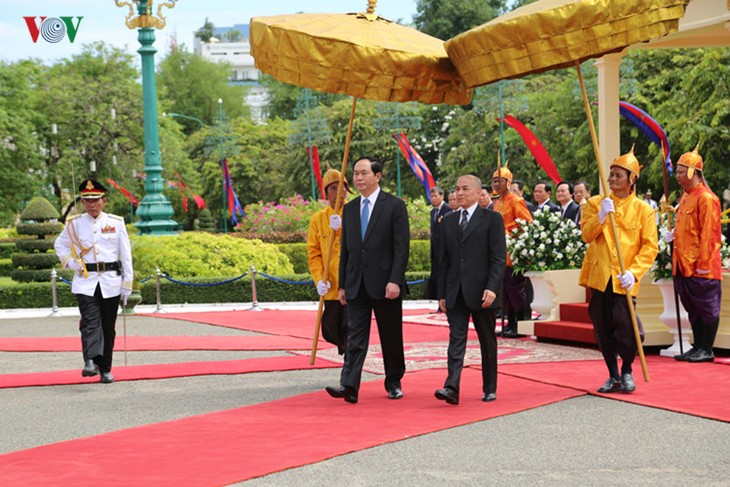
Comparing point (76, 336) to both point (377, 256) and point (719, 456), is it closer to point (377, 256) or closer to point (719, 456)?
point (377, 256)

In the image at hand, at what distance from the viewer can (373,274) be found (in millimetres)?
9461

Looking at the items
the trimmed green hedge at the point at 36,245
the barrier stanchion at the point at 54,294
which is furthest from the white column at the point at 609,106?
the trimmed green hedge at the point at 36,245

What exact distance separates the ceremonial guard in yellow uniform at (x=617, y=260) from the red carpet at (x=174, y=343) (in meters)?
4.87

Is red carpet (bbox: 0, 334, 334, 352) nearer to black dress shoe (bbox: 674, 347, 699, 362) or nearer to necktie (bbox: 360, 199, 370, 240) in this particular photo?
black dress shoe (bbox: 674, 347, 699, 362)

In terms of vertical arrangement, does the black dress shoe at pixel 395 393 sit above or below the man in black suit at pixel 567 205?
below

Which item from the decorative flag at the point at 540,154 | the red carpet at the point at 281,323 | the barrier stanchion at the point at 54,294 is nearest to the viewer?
the red carpet at the point at 281,323

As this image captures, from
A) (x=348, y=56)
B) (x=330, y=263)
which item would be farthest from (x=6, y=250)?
(x=348, y=56)

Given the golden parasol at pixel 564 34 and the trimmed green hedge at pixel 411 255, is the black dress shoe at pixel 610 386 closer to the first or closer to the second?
the golden parasol at pixel 564 34

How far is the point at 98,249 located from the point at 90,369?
3.68ft

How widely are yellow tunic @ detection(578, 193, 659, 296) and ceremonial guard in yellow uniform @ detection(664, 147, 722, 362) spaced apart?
177 centimetres

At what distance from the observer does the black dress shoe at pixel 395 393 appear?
9547mm

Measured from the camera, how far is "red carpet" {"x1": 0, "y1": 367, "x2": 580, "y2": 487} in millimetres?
6836

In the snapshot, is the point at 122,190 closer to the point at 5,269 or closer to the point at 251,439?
the point at 5,269

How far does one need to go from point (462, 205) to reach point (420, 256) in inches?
850
